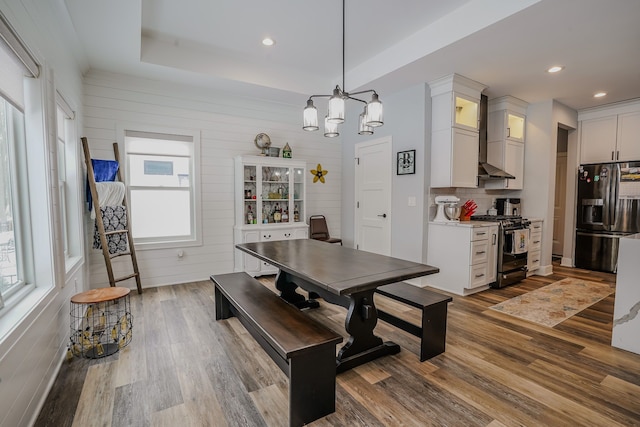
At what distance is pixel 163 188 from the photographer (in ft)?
14.2

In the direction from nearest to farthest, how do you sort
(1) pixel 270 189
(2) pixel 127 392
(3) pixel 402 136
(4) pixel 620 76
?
(2) pixel 127 392 < (4) pixel 620 76 < (3) pixel 402 136 < (1) pixel 270 189

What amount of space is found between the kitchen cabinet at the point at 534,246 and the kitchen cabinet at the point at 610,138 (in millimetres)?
1744

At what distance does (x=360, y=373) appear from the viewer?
2213 millimetres

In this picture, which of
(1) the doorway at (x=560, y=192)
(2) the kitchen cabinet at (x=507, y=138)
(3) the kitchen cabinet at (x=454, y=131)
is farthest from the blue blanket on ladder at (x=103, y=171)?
(1) the doorway at (x=560, y=192)

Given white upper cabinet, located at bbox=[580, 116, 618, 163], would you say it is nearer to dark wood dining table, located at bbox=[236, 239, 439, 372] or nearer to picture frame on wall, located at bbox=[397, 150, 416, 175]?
picture frame on wall, located at bbox=[397, 150, 416, 175]

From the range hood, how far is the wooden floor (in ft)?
7.23

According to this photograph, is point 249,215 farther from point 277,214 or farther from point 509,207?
point 509,207

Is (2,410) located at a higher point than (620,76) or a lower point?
lower

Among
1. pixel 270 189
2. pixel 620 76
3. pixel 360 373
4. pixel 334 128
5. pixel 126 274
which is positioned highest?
pixel 620 76

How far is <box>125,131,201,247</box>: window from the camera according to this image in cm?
414

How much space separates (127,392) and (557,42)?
4675mm

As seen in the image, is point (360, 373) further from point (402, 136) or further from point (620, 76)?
point (620, 76)

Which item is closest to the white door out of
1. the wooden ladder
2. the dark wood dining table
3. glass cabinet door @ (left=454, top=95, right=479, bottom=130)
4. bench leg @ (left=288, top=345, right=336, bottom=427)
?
glass cabinet door @ (left=454, top=95, right=479, bottom=130)

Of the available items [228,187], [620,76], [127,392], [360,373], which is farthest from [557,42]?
[127,392]
